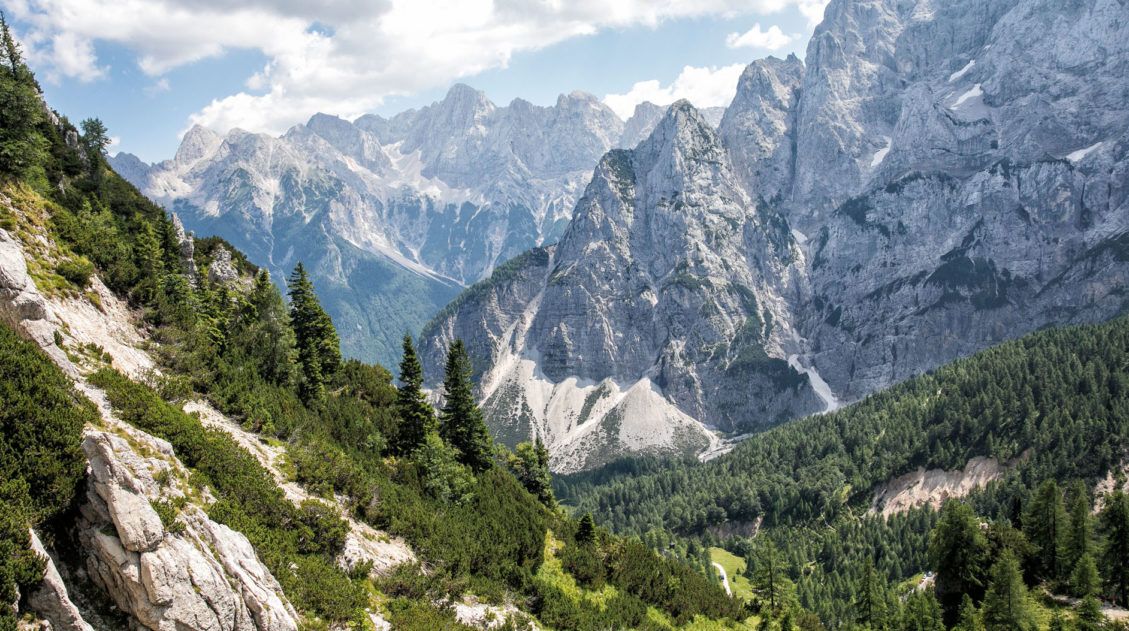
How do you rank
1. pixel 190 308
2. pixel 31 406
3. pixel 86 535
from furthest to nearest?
pixel 190 308 → pixel 31 406 → pixel 86 535

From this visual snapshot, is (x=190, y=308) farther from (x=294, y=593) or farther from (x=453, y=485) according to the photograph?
(x=294, y=593)

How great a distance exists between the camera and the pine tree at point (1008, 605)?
58.1 meters

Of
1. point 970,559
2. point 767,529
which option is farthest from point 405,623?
point 767,529

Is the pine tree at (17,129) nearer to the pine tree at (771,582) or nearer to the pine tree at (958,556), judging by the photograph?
the pine tree at (771,582)

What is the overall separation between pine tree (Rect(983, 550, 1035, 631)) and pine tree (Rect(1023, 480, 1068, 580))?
13738mm

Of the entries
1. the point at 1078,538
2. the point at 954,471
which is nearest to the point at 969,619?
the point at 1078,538

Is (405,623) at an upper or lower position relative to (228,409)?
lower

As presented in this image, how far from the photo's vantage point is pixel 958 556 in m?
71.5

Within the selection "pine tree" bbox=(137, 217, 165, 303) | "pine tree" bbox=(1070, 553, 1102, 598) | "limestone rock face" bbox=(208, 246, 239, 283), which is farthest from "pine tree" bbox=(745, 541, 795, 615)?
"pine tree" bbox=(137, 217, 165, 303)

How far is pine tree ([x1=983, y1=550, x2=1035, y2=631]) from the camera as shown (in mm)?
58062

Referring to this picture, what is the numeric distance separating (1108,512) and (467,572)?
222ft

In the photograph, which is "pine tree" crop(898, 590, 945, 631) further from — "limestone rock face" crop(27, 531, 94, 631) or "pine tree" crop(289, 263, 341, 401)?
"limestone rock face" crop(27, 531, 94, 631)

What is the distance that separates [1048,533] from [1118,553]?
696 cm

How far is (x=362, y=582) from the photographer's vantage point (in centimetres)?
3622
